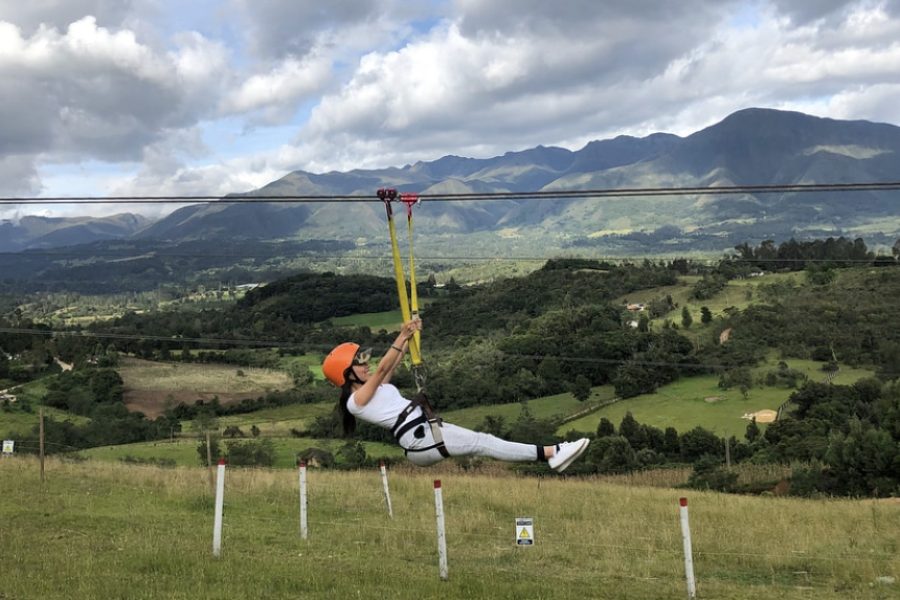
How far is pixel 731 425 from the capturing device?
61.2m

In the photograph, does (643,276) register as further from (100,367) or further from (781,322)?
(100,367)

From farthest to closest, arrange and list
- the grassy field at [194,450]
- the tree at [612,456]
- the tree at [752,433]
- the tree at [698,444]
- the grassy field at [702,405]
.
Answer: the grassy field at [702,405], the tree at [752,433], the tree at [698,444], the grassy field at [194,450], the tree at [612,456]

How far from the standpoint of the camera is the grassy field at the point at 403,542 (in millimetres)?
9531

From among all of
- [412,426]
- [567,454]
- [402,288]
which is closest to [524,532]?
[567,454]

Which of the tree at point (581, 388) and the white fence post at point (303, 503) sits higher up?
the white fence post at point (303, 503)

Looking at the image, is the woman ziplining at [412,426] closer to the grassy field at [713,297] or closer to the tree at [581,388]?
the tree at [581,388]

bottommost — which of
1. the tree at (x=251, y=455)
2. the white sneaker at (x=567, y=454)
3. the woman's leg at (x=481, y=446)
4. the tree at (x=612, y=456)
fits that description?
the tree at (x=612, y=456)

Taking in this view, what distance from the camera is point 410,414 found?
7.89 m

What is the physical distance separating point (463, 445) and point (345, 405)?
139 centimetres

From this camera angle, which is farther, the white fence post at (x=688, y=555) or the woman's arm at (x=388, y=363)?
the white fence post at (x=688, y=555)

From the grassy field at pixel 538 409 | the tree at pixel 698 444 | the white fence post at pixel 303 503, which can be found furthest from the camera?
the grassy field at pixel 538 409

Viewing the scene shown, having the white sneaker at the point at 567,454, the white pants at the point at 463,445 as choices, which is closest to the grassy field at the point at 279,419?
the white pants at the point at 463,445

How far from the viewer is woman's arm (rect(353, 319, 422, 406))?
7598mm

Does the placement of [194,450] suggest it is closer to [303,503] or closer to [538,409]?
[538,409]
